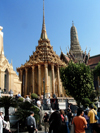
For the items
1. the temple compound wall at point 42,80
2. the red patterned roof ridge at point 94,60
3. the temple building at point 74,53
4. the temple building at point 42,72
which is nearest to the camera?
the temple compound wall at point 42,80

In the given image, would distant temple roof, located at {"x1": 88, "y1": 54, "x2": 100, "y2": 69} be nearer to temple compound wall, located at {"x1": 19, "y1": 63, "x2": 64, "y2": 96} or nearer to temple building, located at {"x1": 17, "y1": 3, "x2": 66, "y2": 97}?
temple building, located at {"x1": 17, "y1": 3, "x2": 66, "y2": 97}

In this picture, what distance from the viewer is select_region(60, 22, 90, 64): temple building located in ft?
173

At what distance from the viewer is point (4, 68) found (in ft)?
83.2

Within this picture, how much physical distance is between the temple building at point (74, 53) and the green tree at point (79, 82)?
82.0 feet

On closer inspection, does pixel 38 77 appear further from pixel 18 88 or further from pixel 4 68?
pixel 4 68

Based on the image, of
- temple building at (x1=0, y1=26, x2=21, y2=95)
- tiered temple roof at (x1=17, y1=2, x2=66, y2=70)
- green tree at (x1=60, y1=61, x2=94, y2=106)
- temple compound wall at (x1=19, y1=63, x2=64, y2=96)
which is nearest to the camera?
temple building at (x1=0, y1=26, x2=21, y2=95)

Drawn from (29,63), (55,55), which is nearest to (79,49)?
(55,55)

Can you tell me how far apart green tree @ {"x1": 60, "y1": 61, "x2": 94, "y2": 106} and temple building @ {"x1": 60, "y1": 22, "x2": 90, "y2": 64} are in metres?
25.0

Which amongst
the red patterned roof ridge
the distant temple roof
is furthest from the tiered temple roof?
the red patterned roof ridge

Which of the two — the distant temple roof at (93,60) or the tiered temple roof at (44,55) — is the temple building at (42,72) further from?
the distant temple roof at (93,60)

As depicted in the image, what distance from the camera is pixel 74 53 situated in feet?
180

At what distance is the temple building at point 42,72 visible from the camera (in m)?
40.5

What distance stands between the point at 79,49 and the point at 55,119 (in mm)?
52191

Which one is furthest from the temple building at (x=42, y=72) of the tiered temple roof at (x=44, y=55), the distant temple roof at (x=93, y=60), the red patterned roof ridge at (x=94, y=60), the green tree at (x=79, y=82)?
the red patterned roof ridge at (x=94, y=60)
